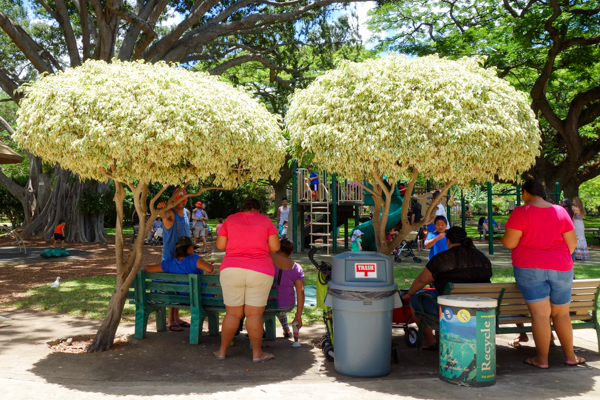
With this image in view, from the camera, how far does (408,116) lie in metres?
4.75

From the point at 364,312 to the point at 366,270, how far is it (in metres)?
0.38

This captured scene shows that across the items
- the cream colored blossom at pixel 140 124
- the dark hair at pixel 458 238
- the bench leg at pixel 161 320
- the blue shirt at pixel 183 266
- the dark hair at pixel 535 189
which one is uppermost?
the cream colored blossom at pixel 140 124

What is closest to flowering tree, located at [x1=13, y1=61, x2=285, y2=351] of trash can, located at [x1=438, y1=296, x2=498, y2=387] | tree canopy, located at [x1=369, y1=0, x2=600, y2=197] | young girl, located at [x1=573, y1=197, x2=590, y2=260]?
trash can, located at [x1=438, y1=296, x2=498, y2=387]

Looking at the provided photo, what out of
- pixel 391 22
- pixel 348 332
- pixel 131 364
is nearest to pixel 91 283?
pixel 131 364

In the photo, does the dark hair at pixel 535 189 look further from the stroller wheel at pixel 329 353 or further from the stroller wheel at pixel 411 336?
the stroller wheel at pixel 329 353

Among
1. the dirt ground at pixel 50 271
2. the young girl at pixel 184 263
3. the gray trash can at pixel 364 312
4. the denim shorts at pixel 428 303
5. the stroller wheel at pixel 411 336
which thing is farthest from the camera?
the dirt ground at pixel 50 271

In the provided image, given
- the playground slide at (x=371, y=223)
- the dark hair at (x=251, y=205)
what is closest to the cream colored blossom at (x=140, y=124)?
the dark hair at (x=251, y=205)

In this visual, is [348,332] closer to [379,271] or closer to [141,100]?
[379,271]

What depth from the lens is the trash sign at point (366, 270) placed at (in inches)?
179

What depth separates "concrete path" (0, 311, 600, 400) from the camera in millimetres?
4133

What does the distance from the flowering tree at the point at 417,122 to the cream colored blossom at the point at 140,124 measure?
0.73 metres

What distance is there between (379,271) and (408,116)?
1485mm

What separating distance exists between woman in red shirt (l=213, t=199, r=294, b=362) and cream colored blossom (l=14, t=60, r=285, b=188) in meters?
0.68

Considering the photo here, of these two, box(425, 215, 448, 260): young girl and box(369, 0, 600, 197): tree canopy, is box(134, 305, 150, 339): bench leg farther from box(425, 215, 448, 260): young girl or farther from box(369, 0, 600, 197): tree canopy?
box(369, 0, 600, 197): tree canopy
